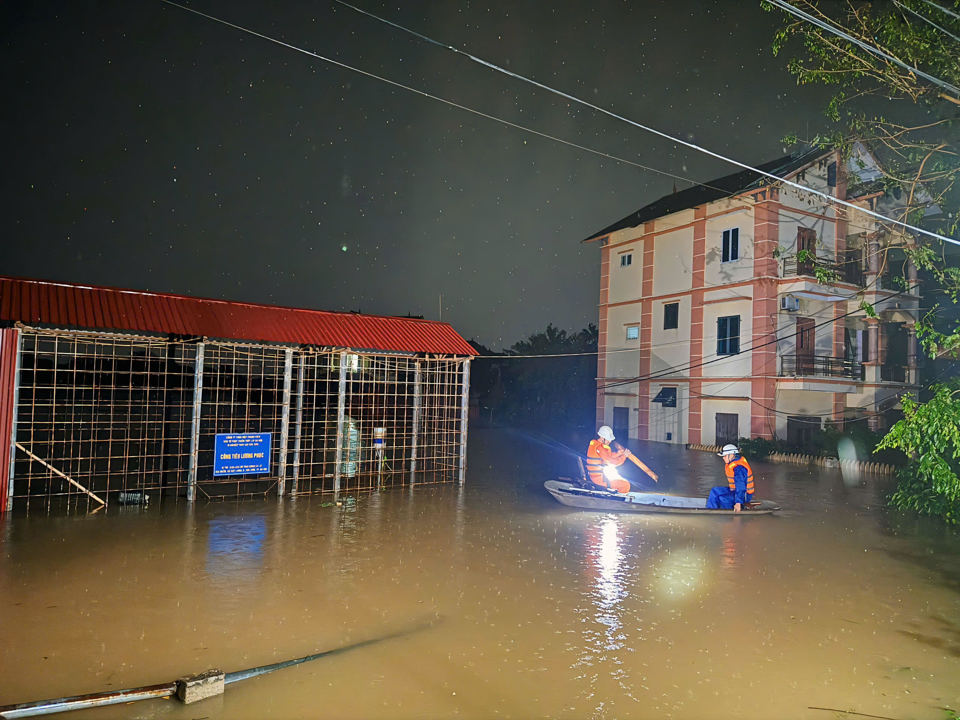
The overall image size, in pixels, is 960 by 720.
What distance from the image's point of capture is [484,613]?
26.5 ft

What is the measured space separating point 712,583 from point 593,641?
10.4 ft

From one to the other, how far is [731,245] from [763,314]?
3.78 meters

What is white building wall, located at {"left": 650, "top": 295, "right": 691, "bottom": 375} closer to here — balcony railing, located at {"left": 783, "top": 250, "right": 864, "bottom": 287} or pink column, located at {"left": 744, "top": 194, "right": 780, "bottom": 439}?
pink column, located at {"left": 744, "top": 194, "right": 780, "bottom": 439}

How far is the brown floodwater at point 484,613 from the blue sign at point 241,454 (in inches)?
40.7

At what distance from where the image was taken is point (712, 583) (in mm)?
9570

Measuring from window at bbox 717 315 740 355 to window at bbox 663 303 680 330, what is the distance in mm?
2526

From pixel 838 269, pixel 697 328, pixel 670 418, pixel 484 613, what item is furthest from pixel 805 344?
pixel 484 613

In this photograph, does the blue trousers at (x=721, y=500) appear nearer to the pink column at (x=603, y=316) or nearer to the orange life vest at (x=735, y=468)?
the orange life vest at (x=735, y=468)

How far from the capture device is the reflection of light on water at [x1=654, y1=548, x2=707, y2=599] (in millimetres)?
9211

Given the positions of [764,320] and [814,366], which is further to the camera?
[814,366]

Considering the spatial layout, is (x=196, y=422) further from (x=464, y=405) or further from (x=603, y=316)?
(x=603, y=316)

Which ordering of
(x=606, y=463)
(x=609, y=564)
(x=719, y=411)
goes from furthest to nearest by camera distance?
(x=719, y=411) < (x=606, y=463) < (x=609, y=564)

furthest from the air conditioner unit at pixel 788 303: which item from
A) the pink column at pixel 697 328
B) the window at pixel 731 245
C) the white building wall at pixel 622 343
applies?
the white building wall at pixel 622 343

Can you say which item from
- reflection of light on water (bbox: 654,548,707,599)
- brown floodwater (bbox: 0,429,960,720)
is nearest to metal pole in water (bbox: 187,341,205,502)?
brown floodwater (bbox: 0,429,960,720)
